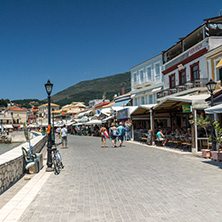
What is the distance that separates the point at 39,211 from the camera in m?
4.86

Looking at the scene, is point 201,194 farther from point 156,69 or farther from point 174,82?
point 156,69

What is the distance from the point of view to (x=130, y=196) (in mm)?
5711

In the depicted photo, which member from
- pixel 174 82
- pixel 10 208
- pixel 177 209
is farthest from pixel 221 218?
pixel 174 82

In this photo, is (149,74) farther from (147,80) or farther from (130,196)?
(130,196)

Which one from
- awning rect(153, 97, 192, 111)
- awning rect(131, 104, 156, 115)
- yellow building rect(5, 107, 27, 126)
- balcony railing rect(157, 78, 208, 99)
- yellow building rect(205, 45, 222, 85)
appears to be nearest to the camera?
awning rect(153, 97, 192, 111)

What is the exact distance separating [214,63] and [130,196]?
17557mm

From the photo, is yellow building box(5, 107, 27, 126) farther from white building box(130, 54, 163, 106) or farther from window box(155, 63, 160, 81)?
window box(155, 63, 160, 81)

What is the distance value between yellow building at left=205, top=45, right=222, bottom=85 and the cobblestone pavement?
12.9 meters

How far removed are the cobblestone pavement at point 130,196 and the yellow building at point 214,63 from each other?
12.9m

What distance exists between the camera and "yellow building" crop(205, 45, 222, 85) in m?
19.5

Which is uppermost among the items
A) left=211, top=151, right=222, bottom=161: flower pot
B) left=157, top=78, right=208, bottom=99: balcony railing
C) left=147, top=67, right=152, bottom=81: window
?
left=147, top=67, right=152, bottom=81: window

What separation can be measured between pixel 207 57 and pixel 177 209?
1897cm

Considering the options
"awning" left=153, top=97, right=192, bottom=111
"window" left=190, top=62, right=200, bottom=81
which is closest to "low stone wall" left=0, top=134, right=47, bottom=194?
"awning" left=153, top=97, right=192, bottom=111

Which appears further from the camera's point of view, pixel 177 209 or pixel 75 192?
pixel 75 192
